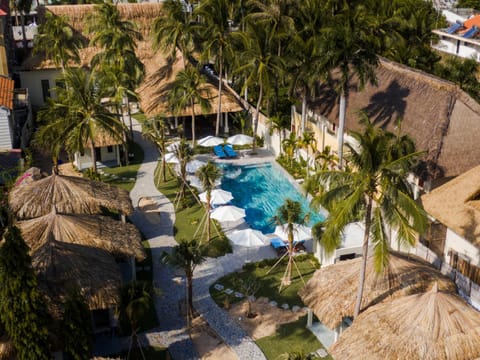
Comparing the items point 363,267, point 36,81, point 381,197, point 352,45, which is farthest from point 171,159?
point 381,197

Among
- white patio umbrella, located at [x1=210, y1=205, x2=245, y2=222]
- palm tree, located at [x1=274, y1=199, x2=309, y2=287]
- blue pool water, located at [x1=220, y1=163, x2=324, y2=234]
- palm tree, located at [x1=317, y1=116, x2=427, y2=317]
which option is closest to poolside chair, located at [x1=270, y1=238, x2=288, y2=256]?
palm tree, located at [x1=274, y1=199, x2=309, y2=287]

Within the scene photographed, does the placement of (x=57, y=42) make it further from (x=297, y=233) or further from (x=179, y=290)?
(x=297, y=233)

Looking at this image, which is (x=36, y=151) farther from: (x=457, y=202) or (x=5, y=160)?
(x=457, y=202)

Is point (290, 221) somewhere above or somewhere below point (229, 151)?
above

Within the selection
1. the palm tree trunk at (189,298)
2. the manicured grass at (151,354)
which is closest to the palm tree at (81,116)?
the palm tree trunk at (189,298)

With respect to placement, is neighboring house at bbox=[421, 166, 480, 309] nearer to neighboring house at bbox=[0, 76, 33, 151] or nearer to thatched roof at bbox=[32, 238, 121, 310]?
thatched roof at bbox=[32, 238, 121, 310]

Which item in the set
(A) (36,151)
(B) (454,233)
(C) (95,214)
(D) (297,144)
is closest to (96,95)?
(C) (95,214)
